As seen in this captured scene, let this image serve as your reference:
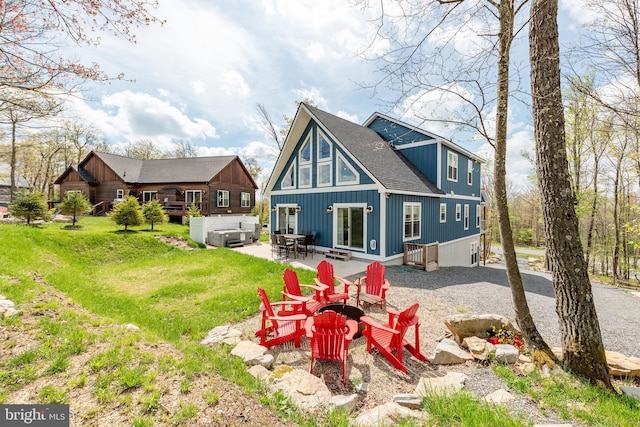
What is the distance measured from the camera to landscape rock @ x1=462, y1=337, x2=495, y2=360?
12.3 feet

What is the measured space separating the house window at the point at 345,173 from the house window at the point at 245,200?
18.4 metres

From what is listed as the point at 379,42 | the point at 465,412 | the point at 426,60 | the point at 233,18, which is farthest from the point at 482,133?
the point at 233,18

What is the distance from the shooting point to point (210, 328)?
475 cm

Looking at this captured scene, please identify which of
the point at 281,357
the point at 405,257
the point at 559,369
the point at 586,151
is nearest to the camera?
the point at 559,369

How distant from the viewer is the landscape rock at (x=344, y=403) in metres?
2.64

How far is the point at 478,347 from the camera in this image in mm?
3859

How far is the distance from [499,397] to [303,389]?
209 cm

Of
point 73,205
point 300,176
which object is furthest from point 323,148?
point 73,205

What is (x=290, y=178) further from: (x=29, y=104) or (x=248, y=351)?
(x=248, y=351)

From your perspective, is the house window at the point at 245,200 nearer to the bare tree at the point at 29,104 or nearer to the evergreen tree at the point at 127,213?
the evergreen tree at the point at 127,213

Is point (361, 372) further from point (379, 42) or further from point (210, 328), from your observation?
point (379, 42)

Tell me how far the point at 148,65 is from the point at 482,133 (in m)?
7.43

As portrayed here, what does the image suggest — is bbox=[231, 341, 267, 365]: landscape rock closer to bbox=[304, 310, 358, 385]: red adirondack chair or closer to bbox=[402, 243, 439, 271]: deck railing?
bbox=[304, 310, 358, 385]: red adirondack chair

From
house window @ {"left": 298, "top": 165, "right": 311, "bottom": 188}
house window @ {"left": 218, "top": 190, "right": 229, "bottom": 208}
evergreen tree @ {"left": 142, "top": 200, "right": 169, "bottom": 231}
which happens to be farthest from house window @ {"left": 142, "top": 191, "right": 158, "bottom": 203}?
house window @ {"left": 298, "top": 165, "right": 311, "bottom": 188}
